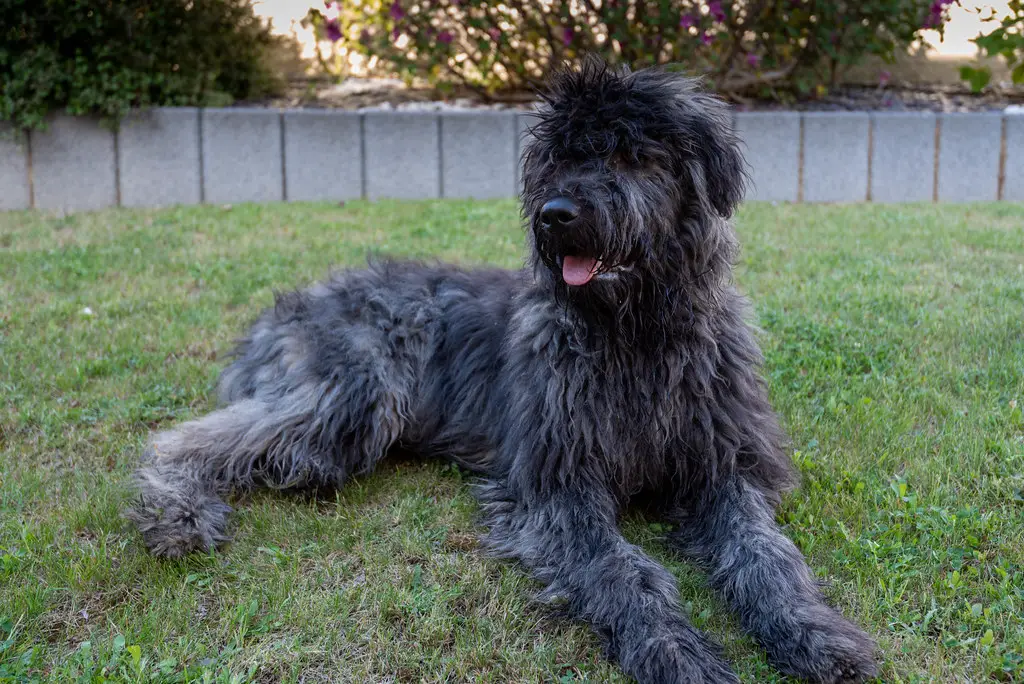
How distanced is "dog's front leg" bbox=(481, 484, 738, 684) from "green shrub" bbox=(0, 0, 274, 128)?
7.74 m

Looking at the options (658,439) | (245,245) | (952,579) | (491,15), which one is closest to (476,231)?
(245,245)

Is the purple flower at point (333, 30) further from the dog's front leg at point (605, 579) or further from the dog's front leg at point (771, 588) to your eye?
the dog's front leg at point (771, 588)

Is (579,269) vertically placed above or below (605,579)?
above

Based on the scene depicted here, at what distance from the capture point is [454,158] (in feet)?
33.3

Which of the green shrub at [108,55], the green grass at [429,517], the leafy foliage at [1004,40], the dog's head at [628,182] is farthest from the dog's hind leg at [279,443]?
the green shrub at [108,55]

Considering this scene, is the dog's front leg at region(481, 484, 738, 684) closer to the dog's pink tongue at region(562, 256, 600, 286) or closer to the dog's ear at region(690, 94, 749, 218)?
the dog's pink tongue at region(562, 256, 600, 286)

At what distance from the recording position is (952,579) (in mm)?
2918

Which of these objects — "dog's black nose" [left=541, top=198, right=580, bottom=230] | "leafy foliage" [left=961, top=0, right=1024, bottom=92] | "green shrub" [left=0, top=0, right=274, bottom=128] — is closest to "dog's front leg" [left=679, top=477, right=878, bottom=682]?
"dog's black nose" [left=541, top=198, right=580, bottom=230]

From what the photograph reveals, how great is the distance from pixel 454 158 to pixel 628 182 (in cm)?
727

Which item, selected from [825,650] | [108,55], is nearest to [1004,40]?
[825,650]

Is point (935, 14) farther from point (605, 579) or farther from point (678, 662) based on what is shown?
point (678, 662)

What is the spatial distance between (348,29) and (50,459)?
7812 mm

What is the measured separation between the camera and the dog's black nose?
9.87 ft

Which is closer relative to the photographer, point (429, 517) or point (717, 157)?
point (717, 157)
